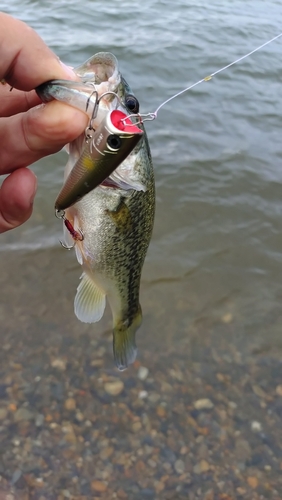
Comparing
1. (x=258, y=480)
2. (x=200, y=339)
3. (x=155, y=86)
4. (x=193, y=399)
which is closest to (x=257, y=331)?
(x=200, y=339)

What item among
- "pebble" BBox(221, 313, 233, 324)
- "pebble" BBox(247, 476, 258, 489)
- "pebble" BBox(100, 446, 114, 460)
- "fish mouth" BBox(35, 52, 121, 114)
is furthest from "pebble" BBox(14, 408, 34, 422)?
"fish mouth" BBox(35, 52, 121, 114)

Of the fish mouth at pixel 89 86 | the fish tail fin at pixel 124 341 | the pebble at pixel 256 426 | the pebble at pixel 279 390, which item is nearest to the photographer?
the fish mouth at pixel 89 86

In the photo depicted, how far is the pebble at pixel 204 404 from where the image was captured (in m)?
3.66

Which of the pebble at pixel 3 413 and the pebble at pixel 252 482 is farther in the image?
the pebble at pixel 3 413

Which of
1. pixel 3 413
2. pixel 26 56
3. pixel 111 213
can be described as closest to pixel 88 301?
pixel 111 213

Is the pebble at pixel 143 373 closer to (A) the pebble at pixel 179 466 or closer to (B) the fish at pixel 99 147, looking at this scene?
(A) the pebble at pixel 179 466

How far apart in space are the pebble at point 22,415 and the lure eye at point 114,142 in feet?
8.90

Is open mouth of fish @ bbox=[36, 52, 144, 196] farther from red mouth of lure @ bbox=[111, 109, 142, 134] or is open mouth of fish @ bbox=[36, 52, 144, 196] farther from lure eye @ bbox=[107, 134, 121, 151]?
lure eye @ bbox=[107, 134, 121, 151]

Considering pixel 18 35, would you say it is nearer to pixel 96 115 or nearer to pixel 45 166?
pixel 96 115

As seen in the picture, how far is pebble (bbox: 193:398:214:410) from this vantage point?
12.0ft

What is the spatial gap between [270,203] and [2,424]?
160 inches

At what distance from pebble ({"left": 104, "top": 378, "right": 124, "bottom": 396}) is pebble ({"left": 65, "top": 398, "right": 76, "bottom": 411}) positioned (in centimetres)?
29

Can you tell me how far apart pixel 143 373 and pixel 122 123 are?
2.80 meters

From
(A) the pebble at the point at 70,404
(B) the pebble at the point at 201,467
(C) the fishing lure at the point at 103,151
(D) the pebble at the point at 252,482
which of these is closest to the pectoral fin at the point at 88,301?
(C) the fishing lure at the point at 103,151
